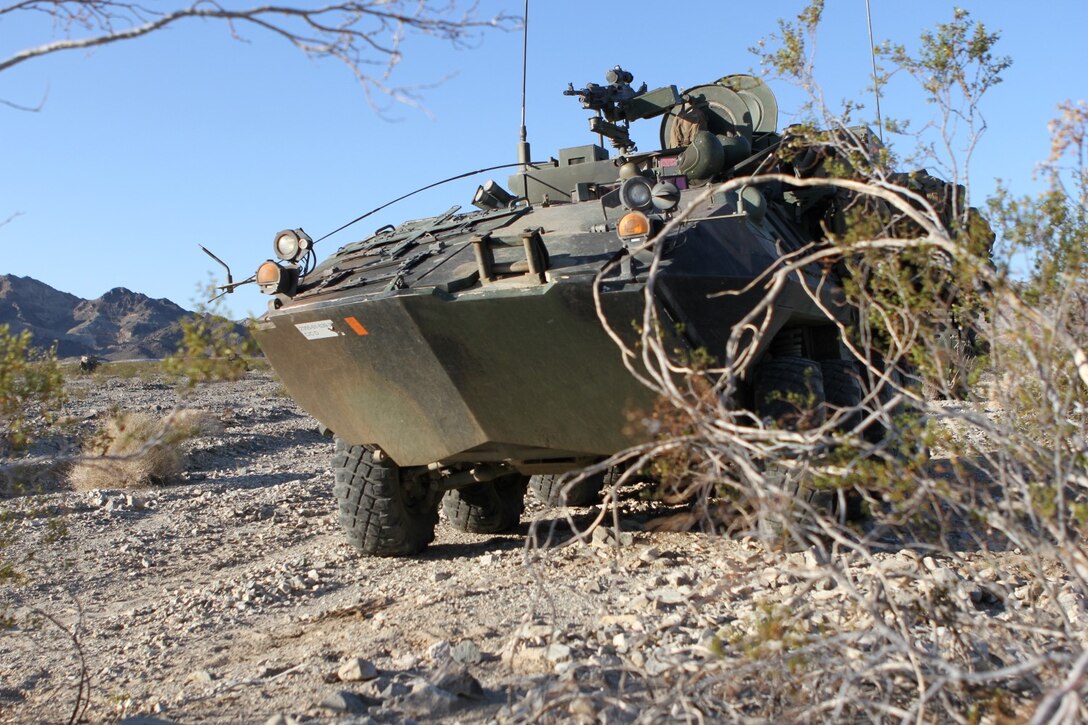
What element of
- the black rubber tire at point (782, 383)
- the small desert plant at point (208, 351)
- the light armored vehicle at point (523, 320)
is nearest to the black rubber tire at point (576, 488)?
the light armored vehicle at point (523, 320)

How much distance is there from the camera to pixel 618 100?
7.41m

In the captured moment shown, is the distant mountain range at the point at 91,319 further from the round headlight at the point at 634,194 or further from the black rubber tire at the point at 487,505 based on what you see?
the round headlight at the point at 634,194

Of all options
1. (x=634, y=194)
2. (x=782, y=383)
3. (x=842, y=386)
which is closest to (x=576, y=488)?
(x=842, y=386)

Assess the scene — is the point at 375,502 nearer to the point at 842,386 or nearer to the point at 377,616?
the point at 377,616

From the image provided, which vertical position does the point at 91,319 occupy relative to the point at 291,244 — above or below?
above

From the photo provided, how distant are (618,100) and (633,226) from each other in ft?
9.18

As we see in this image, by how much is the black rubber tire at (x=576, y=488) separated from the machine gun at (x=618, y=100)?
231 centimetres

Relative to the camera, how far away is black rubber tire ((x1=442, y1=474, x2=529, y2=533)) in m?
7.29

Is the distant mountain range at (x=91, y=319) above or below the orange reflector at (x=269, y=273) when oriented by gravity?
above

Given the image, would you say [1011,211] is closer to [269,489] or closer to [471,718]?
[471,718]

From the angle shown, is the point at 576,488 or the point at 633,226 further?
the point at 576,488

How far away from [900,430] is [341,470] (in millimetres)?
4158

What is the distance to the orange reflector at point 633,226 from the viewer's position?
485 centimetres

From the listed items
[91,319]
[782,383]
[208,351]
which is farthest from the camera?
[91,319]
